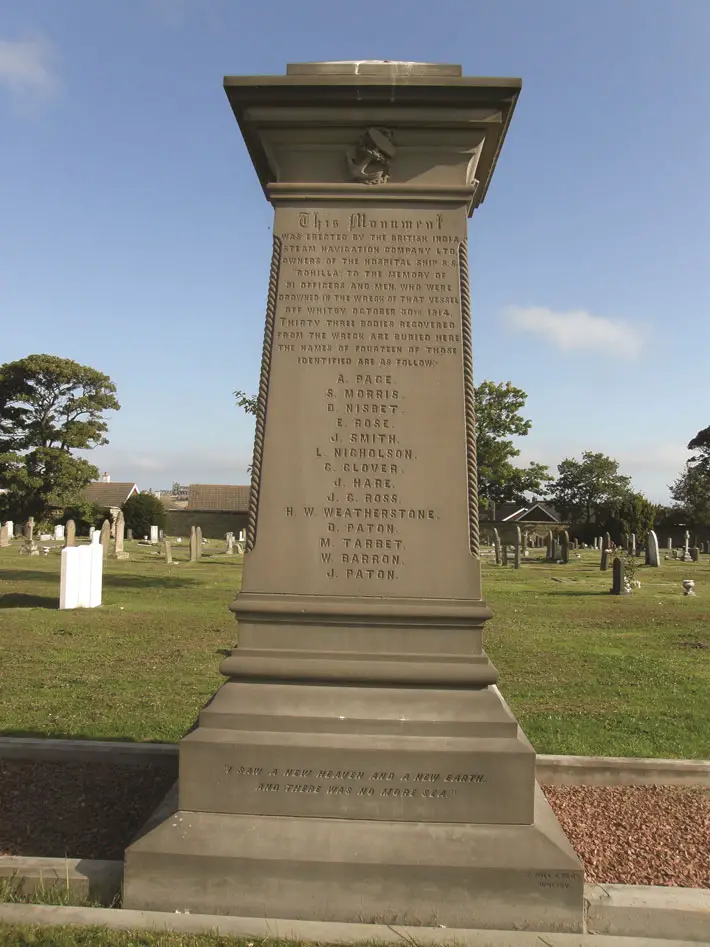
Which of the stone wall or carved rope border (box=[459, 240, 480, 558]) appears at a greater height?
the stone wall

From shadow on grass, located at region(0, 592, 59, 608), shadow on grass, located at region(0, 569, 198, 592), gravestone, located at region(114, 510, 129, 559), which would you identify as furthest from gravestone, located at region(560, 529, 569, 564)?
shadow on grass, located at region(0, 592, 59, 608)

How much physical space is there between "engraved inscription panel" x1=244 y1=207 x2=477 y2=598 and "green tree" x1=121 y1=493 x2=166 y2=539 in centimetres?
5171

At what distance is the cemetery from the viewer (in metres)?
3.30

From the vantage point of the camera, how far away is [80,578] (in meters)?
15.2

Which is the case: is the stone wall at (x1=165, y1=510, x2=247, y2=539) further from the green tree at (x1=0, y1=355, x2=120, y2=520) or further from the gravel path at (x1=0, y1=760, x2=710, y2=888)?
the gravel path at (x1=0, y1=760, x2=710, y2=888)

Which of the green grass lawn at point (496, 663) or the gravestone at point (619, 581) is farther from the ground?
the gravestone at point (619, 581)

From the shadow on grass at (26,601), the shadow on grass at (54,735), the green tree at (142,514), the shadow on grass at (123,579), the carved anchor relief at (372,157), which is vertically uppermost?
the green tree at (142,514)

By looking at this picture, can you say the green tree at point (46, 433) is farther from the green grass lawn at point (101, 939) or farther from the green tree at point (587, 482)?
the green tree at point (587, 482)

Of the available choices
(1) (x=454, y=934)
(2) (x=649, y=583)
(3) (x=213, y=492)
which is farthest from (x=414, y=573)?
(3) (x=213, y=492)

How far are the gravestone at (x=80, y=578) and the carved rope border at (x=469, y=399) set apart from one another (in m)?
12.6

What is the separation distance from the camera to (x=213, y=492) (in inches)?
2822

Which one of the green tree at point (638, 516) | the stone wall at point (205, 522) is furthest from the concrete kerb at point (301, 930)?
the stone wall at point (205, 522)

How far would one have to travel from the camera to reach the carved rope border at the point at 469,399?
13.3 feet

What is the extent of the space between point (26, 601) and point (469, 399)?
14248 millimetres
